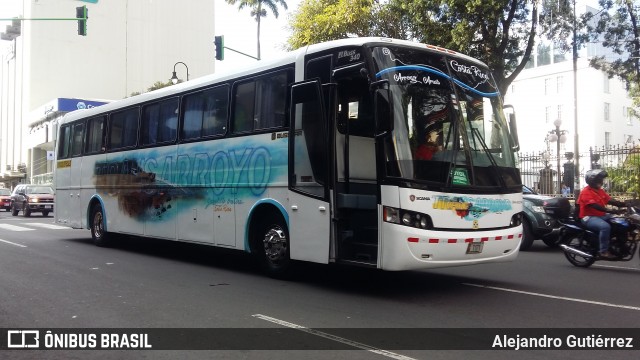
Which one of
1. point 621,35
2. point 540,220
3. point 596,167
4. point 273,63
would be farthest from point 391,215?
point 621,35

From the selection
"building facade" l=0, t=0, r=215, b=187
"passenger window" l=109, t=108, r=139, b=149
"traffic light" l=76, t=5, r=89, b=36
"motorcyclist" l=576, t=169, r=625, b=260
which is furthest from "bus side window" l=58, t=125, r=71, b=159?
"building facade" l=0, t=0, r=215, b=187

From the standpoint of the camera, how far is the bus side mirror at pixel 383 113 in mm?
7129

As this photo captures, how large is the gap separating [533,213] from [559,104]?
33.9 m

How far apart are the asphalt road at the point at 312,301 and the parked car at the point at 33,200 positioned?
18.9 m

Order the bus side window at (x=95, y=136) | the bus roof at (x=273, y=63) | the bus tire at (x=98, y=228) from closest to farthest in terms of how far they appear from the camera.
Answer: the bus roof at (x=273, y=63), the bus side window at (x=95, y=136), the bus tire at (x=98, y=228)

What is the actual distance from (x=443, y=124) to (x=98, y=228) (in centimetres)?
1015

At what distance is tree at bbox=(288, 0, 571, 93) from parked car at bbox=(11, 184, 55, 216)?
17.3 meters

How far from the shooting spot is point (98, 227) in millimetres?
14422

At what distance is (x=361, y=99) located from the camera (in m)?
7.95

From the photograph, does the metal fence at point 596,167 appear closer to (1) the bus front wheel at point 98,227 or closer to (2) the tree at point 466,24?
(2) the tree at point 466,24

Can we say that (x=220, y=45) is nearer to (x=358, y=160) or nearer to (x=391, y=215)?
(x=358, y=160)

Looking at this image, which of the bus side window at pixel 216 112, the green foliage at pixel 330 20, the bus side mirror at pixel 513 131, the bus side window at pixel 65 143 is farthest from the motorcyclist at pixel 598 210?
the green foliage at pixel 330 20

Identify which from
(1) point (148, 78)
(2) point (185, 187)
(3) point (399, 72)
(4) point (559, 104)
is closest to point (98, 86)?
(1) point (148, 78)

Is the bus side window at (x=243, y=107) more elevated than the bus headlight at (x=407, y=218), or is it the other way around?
the bus side window at (x=243, y=107)
